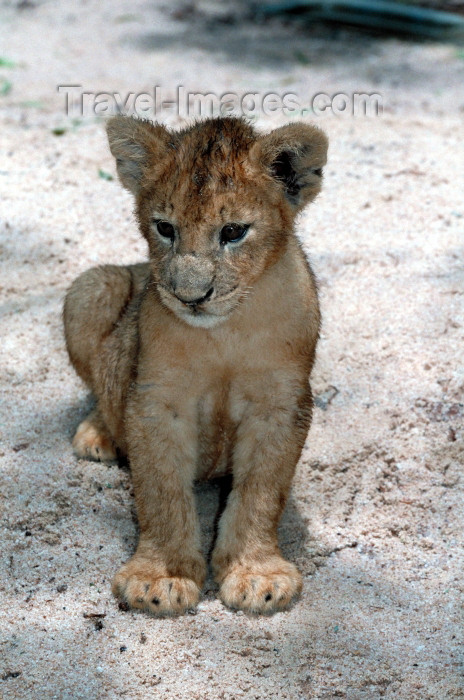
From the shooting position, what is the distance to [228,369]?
154 inches

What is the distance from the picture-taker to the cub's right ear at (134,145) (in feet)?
12.8

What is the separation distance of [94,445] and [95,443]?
0.04 feet

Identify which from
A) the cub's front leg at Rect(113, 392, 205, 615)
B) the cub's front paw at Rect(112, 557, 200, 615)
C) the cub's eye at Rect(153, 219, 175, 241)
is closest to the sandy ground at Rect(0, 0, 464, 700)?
the cub's front paw at Rect(112, 557, 200, 615)

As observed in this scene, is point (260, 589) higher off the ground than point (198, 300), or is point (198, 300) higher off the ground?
point (198, 300)

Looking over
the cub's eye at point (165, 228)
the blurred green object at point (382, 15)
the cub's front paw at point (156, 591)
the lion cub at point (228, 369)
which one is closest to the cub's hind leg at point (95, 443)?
the lion cub at point (228, 369)

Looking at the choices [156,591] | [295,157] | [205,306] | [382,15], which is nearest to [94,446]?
[156,591]

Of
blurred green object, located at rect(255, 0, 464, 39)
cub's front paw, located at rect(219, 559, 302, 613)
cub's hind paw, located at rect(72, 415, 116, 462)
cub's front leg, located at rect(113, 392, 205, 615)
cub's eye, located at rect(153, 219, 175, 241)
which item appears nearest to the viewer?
cub's eye, located at rect(153, 219, 175, 241)

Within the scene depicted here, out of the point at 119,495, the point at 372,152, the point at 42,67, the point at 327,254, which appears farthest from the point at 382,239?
the point at 42,67

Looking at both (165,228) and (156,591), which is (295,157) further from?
(156,591)

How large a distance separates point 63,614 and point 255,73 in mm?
7347

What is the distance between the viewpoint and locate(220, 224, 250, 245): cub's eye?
11.8 ft

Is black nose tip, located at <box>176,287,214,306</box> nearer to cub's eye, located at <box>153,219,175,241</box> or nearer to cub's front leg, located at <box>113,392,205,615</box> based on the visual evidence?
cub's eye, located at <box>153,219,175,241</box>

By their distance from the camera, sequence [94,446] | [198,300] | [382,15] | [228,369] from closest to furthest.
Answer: [198,300]
[228,369]
[94,446]
[382,15]

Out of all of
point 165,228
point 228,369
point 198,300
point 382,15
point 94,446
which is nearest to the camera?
point 198,300
